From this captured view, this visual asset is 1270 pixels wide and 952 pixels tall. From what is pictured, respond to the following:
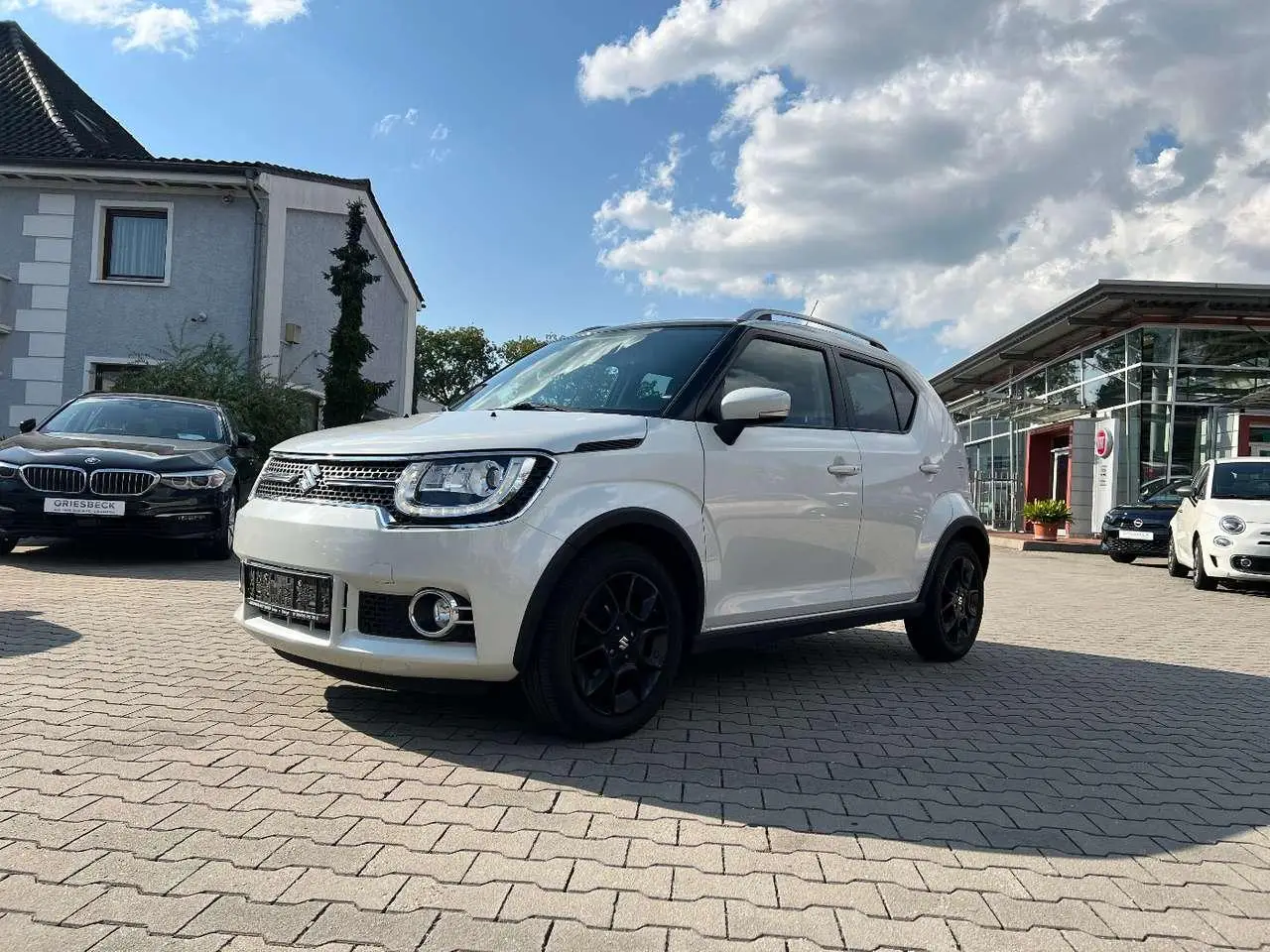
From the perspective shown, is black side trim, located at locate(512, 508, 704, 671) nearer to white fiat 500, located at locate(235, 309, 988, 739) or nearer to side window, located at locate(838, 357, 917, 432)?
white fiat 500, located at locate(235, 309, 988, 739)

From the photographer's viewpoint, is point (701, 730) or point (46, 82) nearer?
point (701, 730)

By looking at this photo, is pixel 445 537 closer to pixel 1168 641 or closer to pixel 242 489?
pixel 1168 641

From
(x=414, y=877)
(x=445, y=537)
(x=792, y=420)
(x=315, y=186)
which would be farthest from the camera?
(x=315, y=186)

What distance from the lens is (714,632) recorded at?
4305 mm

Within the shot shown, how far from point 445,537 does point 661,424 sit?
3.51 feet

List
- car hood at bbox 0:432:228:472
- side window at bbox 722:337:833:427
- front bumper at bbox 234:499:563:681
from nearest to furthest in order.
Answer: front bumper at bbox 234:499:563:681 → side window at bbox 722:337:833:427 → car hood at bbox 0:432:228:472

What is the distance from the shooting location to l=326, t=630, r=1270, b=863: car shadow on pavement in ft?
10.6

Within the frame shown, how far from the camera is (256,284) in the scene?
18641 mm

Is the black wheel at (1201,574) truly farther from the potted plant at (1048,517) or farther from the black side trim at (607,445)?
the black side trim at (607,445)

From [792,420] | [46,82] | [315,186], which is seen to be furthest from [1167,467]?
[46,82]

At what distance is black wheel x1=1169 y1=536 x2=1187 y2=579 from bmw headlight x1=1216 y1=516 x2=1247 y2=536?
2.57m

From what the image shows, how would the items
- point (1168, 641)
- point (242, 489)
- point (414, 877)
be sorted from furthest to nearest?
point (242, 489) → point (1168, 641) → point (414, 877)

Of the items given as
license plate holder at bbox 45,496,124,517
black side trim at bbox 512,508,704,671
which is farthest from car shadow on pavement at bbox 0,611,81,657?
black side trim at bbox 512,508,704,671

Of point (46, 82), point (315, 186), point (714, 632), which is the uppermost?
point (46, 82)
